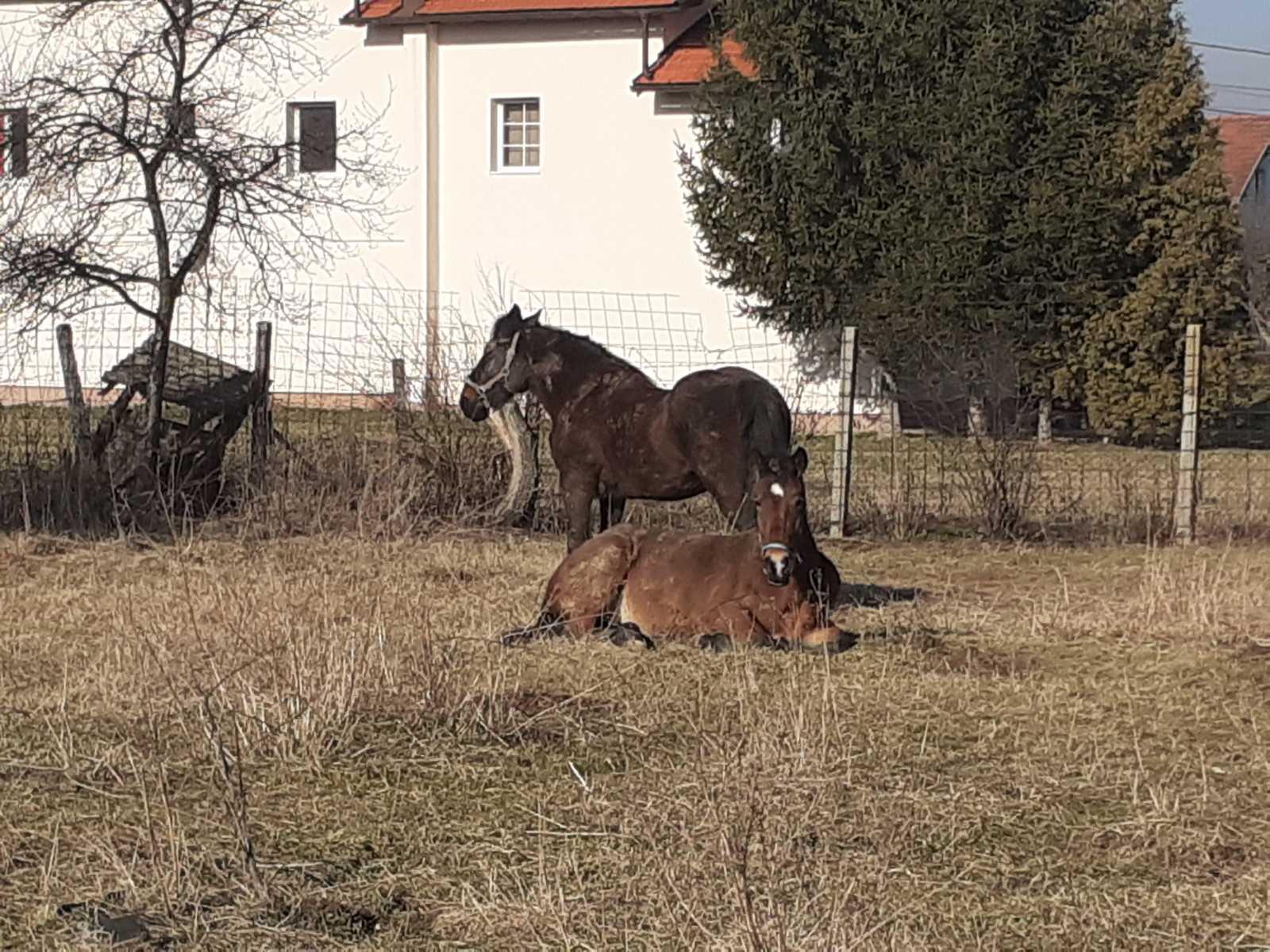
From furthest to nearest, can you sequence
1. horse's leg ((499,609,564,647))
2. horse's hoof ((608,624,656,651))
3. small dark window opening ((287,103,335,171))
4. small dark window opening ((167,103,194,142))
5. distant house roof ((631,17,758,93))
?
small dark window opening ((287,103,335,171)) < distant house roof ((631,17,758,93)) < small dark window opening ((167,103,194,142)) < horse's leg ((499,609,564,647)) < horse's hoof ((608,624,656,651))

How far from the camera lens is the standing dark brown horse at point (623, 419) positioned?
424 inches

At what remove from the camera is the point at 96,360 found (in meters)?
26.7

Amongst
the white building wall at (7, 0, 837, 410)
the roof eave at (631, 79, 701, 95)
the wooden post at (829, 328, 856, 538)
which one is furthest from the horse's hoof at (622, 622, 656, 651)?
the roof eave at (631, 79, 701, 95)

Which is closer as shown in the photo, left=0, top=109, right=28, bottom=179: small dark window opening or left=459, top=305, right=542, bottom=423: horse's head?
left=459, top=305, right=542, bottom=423: horse's head

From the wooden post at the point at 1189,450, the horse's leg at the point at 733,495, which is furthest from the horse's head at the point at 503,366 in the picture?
the wooden post at the point at 1189,450

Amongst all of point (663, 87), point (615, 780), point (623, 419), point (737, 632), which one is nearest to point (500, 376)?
point (623, 419)

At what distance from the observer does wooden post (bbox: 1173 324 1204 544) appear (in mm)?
13609

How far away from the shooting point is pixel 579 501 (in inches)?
452

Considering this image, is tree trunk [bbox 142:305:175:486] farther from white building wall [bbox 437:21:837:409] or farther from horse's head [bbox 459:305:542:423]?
white building wall [bbox 437:21:837:409]

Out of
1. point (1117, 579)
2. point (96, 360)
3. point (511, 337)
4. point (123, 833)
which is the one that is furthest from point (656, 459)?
point (96, 360)

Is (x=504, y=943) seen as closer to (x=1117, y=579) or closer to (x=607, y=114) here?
(x=1117, y=579)

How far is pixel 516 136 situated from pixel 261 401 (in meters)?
16.5

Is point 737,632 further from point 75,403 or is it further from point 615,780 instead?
point 75,403

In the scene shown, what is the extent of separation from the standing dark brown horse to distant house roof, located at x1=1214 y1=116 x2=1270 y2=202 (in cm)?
4039
